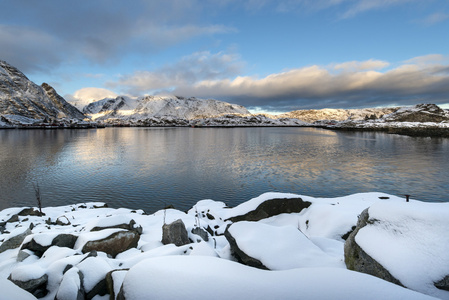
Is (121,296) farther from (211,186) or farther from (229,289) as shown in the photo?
(211,186)

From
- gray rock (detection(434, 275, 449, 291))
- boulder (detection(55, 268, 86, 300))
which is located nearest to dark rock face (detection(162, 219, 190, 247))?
boulder (detection(55, 268, 86, 300))

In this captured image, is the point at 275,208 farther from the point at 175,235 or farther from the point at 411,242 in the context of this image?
the point at 411,242

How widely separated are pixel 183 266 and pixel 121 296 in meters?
1.17

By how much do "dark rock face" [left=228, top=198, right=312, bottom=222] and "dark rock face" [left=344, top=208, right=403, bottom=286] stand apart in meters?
8.47

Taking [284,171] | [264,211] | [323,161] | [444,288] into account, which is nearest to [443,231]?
[444,288]

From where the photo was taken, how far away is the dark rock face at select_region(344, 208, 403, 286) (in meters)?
4.51

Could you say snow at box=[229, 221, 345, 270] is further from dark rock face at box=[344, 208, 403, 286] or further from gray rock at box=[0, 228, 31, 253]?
gray rock at box=[0, 228, 31, 253]

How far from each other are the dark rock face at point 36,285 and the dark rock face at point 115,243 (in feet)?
6.01

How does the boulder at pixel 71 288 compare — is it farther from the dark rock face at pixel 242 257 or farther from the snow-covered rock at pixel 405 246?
the snow-covered rock at pixel 405 246

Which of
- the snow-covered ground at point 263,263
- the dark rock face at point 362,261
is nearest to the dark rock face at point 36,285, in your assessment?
the snow-covered ground at point 263,263

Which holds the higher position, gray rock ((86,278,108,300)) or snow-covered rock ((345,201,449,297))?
snow-covered rock ((345,201,449,297))

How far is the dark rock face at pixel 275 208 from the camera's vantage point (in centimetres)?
1419

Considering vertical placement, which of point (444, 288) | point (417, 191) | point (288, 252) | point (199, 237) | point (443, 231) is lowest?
point (417, 191)

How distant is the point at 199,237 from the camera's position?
32.8 ft
